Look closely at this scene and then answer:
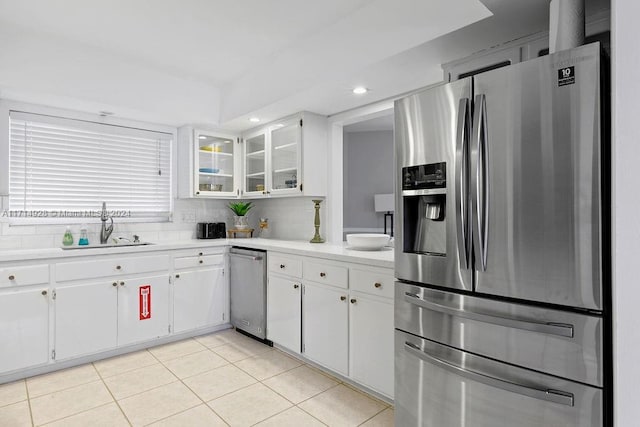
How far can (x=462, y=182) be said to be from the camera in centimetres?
158

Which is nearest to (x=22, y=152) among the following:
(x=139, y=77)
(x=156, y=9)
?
(x=139, y=77)

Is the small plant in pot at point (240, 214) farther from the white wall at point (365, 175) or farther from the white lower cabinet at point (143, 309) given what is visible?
the white wall at point (365, 175)

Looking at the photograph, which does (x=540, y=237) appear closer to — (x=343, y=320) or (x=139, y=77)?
(x=343, y=320)

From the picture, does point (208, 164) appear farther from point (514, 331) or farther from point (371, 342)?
point (514, 331)

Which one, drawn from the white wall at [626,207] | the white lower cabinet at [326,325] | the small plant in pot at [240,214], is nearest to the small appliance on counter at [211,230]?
the small plant in pot at [240,214]

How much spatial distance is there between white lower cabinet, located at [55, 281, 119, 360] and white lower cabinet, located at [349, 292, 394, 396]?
1.94m

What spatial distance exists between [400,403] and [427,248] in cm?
78

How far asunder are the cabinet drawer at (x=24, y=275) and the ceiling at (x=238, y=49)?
131 cm

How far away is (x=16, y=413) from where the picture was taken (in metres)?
2.19

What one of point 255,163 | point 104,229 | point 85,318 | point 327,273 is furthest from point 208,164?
point 327,273

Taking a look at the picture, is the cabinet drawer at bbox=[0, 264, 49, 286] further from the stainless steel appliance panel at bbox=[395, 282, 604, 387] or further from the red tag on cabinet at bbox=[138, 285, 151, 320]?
the stainless steel appliance panel at bbox=[395, 282, 604, 387]

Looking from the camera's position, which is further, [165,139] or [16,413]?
[165,139]

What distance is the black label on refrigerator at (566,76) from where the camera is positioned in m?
1.31

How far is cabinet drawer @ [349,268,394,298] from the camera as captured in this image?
2.23m
